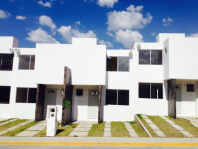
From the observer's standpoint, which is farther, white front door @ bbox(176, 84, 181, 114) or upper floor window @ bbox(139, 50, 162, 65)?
upper floor window @ bbox(139, 50, 162, 65)

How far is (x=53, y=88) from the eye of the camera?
14.3 m

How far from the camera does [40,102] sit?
527 inches

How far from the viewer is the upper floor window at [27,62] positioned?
47.3 feet

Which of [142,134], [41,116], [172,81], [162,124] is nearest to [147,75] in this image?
[172,81]

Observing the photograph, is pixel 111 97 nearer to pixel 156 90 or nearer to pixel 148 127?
pixel 156 90

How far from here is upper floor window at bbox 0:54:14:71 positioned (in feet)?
47.3

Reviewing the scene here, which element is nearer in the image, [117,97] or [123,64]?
[117,97]

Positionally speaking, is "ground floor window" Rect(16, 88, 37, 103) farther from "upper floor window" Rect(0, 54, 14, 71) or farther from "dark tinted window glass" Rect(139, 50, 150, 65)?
"dark tinted window glass" Rect(139, 50, 150, 65)

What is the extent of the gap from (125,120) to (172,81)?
496 centimetres

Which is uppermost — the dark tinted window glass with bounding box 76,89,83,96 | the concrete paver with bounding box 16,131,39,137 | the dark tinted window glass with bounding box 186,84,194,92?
the dark tinted window glass with bounding box 186,84,194,92

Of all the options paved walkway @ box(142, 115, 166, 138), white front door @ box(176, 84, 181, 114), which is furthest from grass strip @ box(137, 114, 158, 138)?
white front door @ box(176, 84, 181, 114)

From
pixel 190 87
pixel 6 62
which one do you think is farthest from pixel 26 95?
pixel 190 87

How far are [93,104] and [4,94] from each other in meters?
7.98

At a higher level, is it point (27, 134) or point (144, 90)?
point (144, 90)
